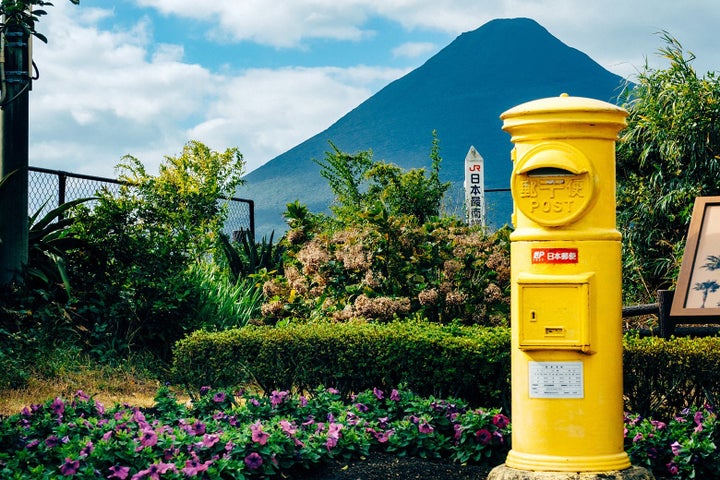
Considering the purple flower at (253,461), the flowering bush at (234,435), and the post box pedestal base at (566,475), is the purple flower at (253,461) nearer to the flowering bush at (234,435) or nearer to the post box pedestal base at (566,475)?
the flowering bush at (234,435)

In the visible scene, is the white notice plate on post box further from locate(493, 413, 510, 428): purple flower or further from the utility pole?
the utility pole

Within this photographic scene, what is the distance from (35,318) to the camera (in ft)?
32.7

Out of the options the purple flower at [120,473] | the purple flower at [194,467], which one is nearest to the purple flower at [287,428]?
the purple flower at [194,467]

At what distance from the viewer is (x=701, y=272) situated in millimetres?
Result: 7281

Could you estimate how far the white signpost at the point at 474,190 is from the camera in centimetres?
1666

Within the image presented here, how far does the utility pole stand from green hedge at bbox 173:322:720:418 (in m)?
3.74

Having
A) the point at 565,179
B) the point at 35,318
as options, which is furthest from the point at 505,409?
the point at 35,318

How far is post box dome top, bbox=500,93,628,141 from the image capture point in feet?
15.4

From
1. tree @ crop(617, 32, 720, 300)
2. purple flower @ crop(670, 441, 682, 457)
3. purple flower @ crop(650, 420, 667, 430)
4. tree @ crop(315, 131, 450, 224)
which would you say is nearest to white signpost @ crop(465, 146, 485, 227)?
tree @ crop(315, 131, 450, 224)

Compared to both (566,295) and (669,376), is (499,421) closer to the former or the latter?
(566,295)

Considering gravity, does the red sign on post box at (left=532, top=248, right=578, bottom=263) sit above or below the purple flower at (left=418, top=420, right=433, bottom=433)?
above

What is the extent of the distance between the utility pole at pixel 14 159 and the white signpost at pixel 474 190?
341 inches

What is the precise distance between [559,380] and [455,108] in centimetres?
14299

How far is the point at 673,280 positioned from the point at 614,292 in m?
7.51
